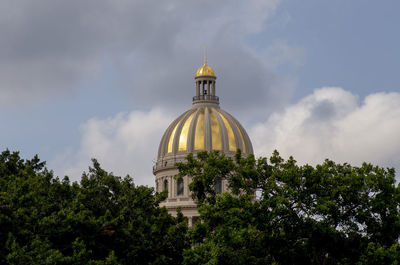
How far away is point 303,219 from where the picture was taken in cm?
5197

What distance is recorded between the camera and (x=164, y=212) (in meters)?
63.5

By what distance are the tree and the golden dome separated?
250ft

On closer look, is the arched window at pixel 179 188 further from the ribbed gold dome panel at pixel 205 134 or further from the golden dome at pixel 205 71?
the golden dome at pixel 205 71

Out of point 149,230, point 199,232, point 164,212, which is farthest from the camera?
point 164,212

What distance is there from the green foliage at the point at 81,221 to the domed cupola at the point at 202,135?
54.5 m

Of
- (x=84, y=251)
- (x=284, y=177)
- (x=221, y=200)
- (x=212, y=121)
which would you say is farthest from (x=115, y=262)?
(x=212, y=121)

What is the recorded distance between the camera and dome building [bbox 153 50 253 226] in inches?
4739

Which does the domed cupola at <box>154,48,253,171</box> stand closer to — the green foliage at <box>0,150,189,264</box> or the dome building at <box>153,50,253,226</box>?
the dome building at <box>153,50,253,226</box>

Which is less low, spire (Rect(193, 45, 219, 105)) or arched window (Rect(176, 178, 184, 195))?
spire (Rect(193, 45, 219, 105))

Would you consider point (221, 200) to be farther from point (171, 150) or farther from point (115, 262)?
point (171, 150)

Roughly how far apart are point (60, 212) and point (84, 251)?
→ 2844 mm

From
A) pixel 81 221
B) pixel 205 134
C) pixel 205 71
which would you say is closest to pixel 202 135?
pixel 205 134

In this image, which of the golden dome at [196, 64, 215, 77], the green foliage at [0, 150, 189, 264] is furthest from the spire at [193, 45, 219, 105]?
the green foliage at [0, 150, 189, 264]

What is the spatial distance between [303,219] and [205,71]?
79164 mm
